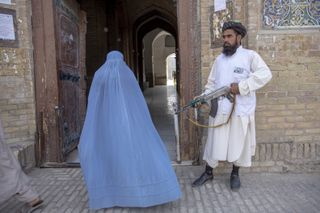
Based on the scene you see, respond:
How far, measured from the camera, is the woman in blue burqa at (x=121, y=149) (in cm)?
294

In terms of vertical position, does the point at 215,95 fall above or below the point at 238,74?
below

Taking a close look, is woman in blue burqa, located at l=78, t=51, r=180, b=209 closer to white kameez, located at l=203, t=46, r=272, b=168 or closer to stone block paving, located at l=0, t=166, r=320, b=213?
stone block paving, located at l=0, t=166, r=320, b=213

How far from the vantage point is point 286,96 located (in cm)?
394

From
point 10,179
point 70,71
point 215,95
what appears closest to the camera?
point 10,179

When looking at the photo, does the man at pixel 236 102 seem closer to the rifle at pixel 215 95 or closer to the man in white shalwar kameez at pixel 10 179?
the rifle at pixel 215 95

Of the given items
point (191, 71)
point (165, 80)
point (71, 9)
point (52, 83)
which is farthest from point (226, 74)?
point (165, 80)

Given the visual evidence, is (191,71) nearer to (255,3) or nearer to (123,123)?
(255,3)

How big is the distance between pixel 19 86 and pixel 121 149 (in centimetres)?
211

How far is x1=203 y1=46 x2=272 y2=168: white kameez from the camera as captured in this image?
3377 mm

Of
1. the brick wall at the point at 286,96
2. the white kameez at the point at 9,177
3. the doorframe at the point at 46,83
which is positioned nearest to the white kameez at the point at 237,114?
the brick wall at the point at 286,96

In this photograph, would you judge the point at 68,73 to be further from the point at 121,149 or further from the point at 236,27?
the point at 236,27

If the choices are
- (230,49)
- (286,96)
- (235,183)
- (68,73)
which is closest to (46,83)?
(68,73)

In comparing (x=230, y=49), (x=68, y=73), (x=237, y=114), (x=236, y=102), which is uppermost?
(x=230, y=49)

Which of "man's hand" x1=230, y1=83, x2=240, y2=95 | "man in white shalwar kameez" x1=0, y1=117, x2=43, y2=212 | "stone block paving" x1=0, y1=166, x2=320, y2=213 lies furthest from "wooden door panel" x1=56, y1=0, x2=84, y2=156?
"man's hand" x1=230, y1=83, x2=240, y2=95
